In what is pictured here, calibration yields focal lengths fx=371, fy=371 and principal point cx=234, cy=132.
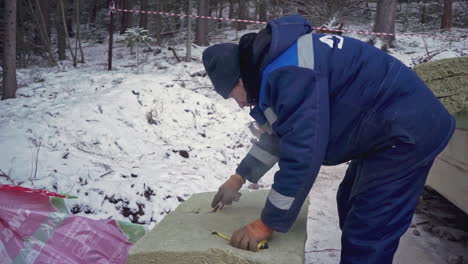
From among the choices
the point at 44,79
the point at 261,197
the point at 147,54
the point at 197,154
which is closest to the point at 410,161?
the point at 261,197

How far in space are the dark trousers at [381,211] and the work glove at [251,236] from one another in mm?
400

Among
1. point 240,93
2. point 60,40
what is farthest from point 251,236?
point 60,40

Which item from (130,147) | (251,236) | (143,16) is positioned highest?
(143,16)

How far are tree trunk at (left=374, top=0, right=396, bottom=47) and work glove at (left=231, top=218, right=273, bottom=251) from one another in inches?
413

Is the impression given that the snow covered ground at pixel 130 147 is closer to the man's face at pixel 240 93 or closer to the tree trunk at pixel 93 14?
the man's face at pixel 240 93

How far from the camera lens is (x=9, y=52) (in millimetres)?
6289

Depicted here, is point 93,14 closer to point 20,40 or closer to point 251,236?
point 20,40

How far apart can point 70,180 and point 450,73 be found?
340cm

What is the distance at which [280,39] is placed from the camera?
4.94 feet

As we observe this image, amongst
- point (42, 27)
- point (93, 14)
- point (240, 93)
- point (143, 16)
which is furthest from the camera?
point (93, 14)

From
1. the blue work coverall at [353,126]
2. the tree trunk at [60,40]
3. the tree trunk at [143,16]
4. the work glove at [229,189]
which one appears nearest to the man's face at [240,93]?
the blue work coverall at [353,126]

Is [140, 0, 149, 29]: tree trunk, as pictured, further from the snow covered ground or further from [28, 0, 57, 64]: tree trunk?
the snow covered ground

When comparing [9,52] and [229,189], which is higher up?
[9,52]

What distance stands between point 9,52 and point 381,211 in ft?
21.9
